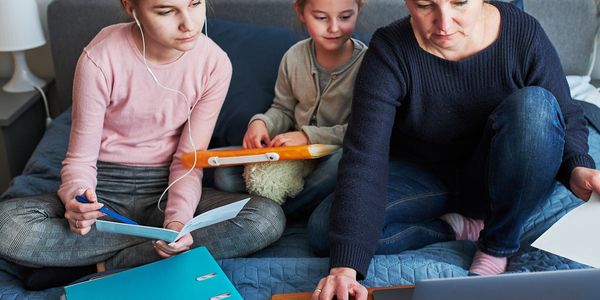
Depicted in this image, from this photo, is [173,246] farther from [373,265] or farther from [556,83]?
[556,83]

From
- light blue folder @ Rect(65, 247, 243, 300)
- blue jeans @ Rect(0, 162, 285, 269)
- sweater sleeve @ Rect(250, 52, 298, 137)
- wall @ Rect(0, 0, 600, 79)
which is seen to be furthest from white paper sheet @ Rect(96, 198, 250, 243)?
wall @ Rect(0, 0, 600, 79)

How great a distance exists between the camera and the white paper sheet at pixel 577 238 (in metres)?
1.11

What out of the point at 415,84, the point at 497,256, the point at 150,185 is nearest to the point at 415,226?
the point at 497,256

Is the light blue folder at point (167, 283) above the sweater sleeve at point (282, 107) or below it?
below

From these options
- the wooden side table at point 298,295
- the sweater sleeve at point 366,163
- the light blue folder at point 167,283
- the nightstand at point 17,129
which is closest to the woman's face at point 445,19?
the sweater sleeve at point 366,163

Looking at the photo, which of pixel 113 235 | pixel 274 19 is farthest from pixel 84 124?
pixel 274 19

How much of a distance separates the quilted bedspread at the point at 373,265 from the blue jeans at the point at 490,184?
5cm

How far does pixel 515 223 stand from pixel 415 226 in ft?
0.76

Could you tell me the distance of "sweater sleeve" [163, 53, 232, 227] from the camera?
5.00 ft

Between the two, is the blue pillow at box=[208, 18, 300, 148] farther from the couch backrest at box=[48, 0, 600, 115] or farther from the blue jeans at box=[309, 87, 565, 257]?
the blue jeans at box=[309, 87, 565, 257]

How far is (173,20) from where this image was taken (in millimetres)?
1407

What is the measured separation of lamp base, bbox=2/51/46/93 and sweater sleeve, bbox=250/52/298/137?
1017mm

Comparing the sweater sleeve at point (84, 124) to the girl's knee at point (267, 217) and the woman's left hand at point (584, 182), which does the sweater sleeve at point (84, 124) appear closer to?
the girl's knee at point (267, 217)

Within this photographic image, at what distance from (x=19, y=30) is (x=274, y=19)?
0.84 m
